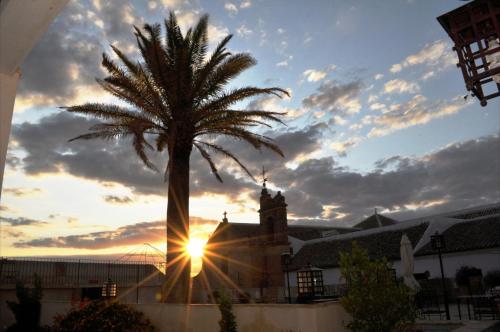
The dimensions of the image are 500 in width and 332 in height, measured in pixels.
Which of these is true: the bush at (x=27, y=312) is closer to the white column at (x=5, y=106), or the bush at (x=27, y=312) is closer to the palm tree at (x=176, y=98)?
the palm tree at (x=176, y=98)

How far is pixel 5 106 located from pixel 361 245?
34017 mm

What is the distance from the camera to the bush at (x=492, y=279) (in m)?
22.6

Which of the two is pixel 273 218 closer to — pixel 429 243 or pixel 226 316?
pixel 429 243

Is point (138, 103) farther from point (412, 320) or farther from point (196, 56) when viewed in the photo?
point (412, 320)

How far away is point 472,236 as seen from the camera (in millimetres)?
26344

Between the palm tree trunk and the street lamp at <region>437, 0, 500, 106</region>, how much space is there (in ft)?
27.6

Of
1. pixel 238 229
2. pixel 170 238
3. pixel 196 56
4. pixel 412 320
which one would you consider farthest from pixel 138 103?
pixel 238 229

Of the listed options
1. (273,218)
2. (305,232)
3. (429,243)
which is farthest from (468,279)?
(305,232)

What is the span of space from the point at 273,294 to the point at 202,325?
29.4m

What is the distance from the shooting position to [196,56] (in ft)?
43.2

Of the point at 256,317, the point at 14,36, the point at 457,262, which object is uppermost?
the point at 14,36

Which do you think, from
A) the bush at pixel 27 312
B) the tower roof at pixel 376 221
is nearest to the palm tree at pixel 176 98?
the bush at pixel 27 312

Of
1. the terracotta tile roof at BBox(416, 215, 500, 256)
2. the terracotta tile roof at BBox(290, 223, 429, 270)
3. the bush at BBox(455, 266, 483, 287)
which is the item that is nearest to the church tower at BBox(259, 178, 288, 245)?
the terracotta tile roof at BBox(290, 223, 429, 270)

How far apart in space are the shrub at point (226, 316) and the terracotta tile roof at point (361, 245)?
20650 mm
